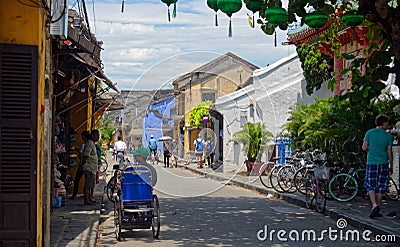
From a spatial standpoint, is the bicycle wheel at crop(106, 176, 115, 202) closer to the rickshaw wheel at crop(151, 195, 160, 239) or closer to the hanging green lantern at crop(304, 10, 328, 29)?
the rickshaw wheel at crop(151, 195, 160, 239)

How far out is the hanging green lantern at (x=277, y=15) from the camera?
8055mm

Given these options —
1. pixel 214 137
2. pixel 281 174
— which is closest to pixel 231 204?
pixel 281 174

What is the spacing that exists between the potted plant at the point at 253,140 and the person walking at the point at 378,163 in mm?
12414

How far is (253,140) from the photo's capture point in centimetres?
2484

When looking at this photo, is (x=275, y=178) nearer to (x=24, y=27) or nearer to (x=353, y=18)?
(x=353, y=18)

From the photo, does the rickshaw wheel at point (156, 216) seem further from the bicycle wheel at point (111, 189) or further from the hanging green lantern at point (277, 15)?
the bicycle wheel at point (111, 189)

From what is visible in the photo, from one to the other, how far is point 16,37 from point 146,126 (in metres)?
3.97

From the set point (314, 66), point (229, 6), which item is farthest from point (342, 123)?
point (229, 6)

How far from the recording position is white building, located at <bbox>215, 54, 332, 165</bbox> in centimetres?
2689

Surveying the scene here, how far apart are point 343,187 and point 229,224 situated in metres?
4.20

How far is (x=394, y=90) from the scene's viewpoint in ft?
59.8

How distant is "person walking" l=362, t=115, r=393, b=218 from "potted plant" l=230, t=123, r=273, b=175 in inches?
489

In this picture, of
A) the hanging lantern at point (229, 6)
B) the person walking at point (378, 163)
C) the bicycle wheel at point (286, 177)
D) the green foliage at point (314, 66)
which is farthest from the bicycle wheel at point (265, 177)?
the hanging lantern at point (229, 6)

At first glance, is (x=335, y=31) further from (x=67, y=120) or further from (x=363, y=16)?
(x=67, y=120)
